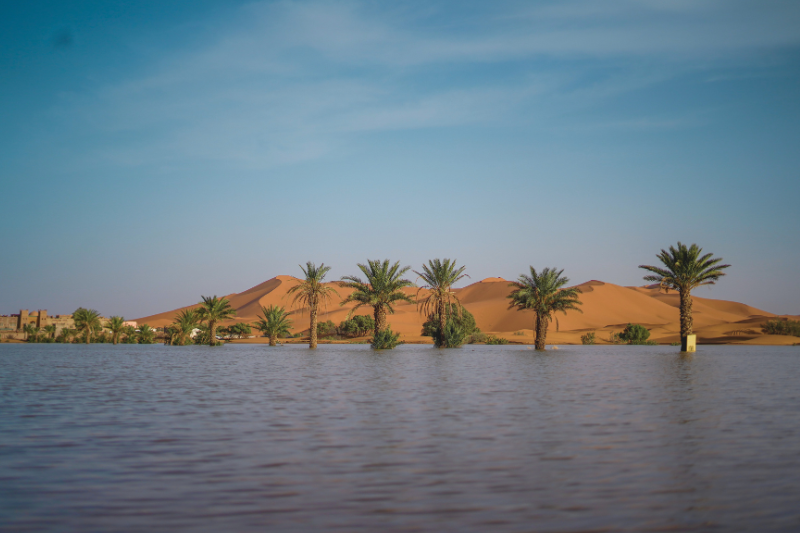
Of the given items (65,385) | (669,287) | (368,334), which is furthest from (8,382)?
(368,334)

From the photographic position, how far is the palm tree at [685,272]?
43.1 meters

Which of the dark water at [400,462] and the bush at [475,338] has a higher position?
the bush at [475,338]

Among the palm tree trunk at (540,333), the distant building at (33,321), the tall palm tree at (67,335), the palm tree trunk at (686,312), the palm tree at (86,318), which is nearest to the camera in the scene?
the palm tree trunk at (686,312)

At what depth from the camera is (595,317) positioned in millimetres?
113750

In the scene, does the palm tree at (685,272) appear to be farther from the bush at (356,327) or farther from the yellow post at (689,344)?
the bush at (356,327)

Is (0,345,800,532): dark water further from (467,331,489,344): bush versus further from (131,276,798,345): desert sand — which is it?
(131,276,798,345): desert sand

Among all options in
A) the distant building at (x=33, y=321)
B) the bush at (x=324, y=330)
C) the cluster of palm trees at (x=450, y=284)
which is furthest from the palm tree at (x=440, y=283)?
the distant building at (x=33, y=321)

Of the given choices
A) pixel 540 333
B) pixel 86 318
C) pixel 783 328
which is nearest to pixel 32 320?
pixel 86 318

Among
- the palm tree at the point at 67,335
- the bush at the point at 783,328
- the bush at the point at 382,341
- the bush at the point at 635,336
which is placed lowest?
the palm tree at the point at 67,335

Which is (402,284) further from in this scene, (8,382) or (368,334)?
(368,334)

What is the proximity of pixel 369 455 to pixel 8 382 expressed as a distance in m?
14.0

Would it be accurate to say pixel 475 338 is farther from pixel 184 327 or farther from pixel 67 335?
pixel 67 335

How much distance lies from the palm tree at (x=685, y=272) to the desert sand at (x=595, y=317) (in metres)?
24.9

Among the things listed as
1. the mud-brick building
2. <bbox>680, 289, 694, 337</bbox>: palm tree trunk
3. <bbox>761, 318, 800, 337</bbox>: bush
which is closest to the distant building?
the mud-brick building
